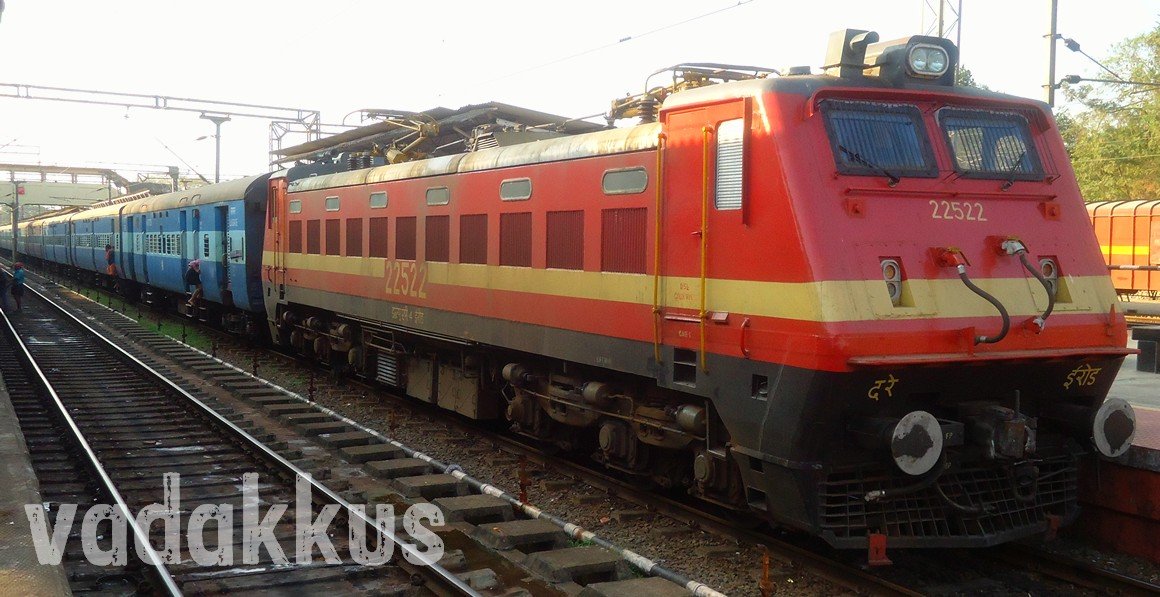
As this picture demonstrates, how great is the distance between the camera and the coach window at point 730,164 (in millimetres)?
7371

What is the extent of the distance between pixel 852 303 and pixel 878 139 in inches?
58.1

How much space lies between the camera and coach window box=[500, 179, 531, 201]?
1025cm

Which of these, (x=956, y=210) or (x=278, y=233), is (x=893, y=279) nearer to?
(x=956, y=210)

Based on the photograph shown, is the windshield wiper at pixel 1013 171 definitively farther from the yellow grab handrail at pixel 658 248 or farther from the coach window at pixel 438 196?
the coach window at pixel 438 196

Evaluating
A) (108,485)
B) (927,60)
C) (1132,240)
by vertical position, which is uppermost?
(927,60)

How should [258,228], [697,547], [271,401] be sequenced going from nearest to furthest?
[697,547]
[271,401]
[258,228]

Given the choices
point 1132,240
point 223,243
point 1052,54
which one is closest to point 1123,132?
point 1132,240

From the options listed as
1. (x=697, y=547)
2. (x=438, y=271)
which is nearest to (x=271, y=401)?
(x=438, y=271)

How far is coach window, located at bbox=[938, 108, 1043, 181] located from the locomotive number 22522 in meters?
6.86

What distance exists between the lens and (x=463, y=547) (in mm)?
7938

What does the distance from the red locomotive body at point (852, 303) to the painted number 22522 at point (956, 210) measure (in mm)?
18

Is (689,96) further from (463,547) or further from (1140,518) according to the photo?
(1140,518)

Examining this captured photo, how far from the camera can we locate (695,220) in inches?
307

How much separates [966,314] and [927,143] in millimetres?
1392
